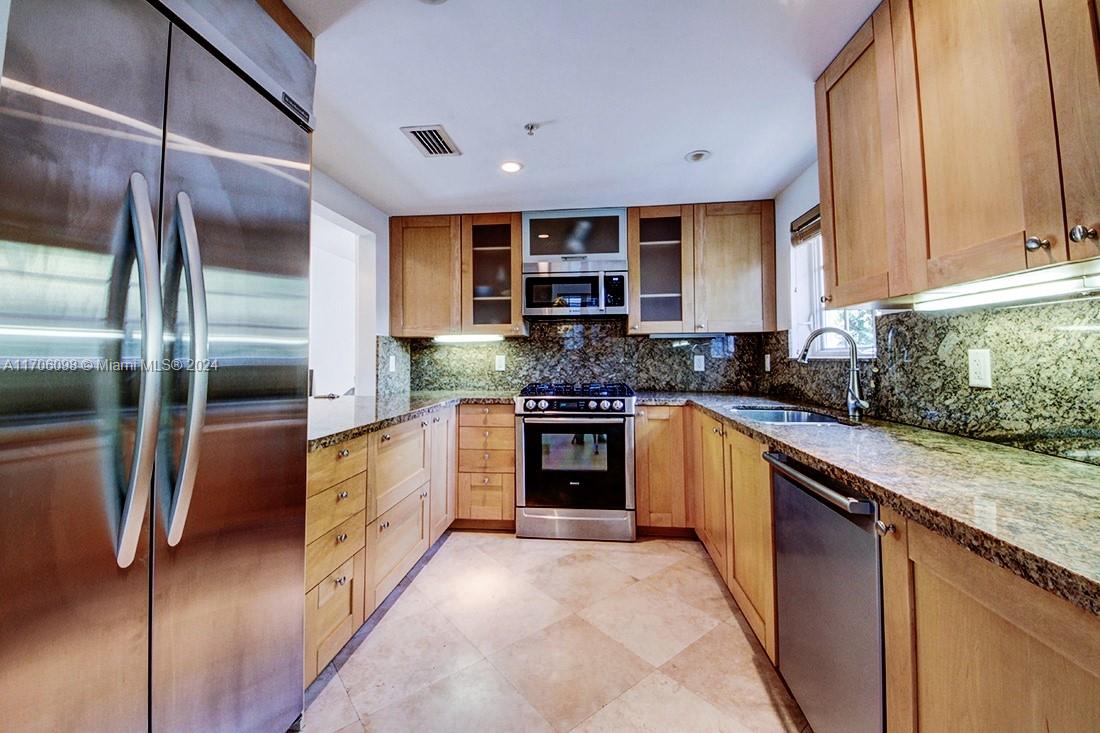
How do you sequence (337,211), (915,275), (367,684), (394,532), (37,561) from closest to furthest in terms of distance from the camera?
(37,561)
(915,275)
(367,684)
(394,532)
(337,211)

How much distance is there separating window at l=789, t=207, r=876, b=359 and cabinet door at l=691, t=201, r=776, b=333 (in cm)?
23

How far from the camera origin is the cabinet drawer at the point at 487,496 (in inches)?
111

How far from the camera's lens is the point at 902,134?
1.18m

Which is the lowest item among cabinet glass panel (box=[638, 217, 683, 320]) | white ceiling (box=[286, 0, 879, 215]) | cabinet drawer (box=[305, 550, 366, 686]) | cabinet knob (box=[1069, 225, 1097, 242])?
cabinet drawer (box=[305, 550, 366, 686])

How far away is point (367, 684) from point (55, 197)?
1.66 metres

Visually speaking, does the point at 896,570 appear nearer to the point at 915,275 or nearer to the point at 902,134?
the point at 915,275

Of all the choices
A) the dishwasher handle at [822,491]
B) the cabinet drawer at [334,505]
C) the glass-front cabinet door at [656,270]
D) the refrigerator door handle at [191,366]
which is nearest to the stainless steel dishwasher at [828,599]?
the dishwasher handle at [822,491]

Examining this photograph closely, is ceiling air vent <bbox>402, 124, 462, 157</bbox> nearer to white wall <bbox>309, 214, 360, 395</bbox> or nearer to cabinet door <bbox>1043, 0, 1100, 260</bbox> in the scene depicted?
cabinet door <bbox>1043, 0, 1100, 260</bbox>

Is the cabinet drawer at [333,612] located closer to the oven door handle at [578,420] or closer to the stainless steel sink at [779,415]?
the oven door handle at [578,420]

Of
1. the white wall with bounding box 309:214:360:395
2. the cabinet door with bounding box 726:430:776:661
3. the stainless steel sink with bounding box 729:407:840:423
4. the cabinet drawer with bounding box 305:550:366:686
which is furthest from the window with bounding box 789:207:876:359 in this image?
the white wall with bounding box 309:214:360:395

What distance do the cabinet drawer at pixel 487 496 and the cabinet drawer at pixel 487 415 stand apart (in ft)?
1.15

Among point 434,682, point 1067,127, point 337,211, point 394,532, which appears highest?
point 337,211

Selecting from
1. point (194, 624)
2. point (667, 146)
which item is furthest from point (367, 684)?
point (667, 146)

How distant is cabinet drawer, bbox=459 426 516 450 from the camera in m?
2.84
